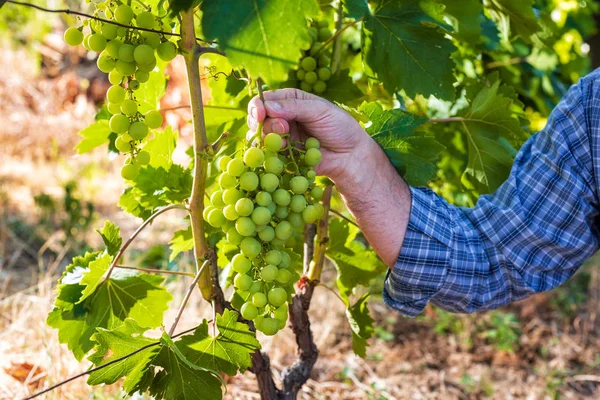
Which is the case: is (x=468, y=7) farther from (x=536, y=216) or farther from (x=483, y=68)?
(x=483, y=68)

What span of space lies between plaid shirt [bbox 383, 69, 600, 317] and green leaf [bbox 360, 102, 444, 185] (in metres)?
0.11

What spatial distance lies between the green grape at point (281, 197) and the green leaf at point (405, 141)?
0.40 metres

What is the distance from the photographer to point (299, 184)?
1005 millimetres

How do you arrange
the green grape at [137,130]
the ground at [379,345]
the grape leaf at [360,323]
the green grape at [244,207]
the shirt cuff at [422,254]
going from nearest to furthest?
the green grape at [244,207], the green grape at [137,130], the shirt cuff at [422,254], the grape leaf at [360,323], the ground at [379,345]

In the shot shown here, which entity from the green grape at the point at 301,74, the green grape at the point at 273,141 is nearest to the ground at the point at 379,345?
the green grape at the point at 301,74

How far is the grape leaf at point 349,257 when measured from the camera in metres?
1.63

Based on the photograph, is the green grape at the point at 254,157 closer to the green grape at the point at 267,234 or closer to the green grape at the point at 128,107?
the green grape at the point at 267,234

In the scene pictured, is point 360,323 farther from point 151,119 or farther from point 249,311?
point 151,119

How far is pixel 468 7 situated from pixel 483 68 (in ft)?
3.11

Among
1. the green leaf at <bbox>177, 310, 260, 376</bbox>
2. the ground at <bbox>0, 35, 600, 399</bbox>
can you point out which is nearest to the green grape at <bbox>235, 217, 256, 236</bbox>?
the green leaf at <bbox>177, 310, 260, 376</bbox>

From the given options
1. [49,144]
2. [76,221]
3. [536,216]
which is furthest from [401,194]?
[49,144]

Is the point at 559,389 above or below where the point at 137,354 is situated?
below

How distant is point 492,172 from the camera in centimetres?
164

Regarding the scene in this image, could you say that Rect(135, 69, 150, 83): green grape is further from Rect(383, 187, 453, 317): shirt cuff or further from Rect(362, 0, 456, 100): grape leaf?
Rect(383, 187, 453, 317): shirt cuff
